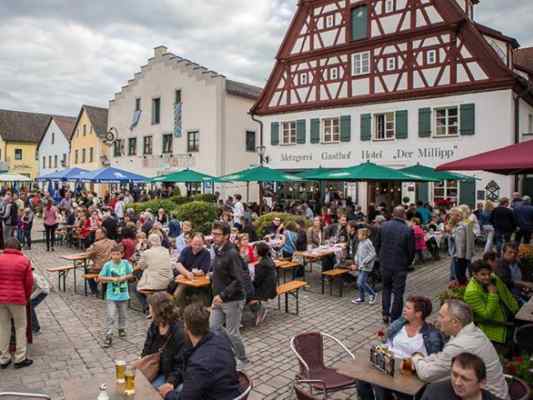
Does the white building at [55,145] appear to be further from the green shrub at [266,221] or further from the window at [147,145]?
the green shrub at [266,221]

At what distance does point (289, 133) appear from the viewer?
26500 mm

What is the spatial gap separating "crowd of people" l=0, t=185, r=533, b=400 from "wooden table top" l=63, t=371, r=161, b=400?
0.28 meters

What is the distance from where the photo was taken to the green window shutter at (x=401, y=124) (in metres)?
21.8

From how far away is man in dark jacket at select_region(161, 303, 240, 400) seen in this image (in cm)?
342

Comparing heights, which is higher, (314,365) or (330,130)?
(330,130)

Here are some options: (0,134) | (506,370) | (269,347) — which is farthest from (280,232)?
(0,134)

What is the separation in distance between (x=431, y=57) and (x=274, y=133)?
975 cm

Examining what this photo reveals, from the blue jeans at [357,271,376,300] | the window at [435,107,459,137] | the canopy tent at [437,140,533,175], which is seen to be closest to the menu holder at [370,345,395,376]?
the canopy tent at [437,140,533,175]

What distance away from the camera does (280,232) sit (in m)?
13.8

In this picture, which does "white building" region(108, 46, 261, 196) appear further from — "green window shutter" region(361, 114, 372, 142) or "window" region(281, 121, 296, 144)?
"green window shutter" region(361, 114, 372, 142)

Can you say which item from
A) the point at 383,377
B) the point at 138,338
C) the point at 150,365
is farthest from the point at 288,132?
the point at 383,377

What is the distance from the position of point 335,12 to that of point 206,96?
10858 mm

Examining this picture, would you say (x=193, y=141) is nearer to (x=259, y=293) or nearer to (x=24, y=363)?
(x=259, y=293)

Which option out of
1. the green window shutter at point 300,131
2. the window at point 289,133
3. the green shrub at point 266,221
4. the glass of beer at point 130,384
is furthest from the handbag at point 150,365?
the window at point 289,133
